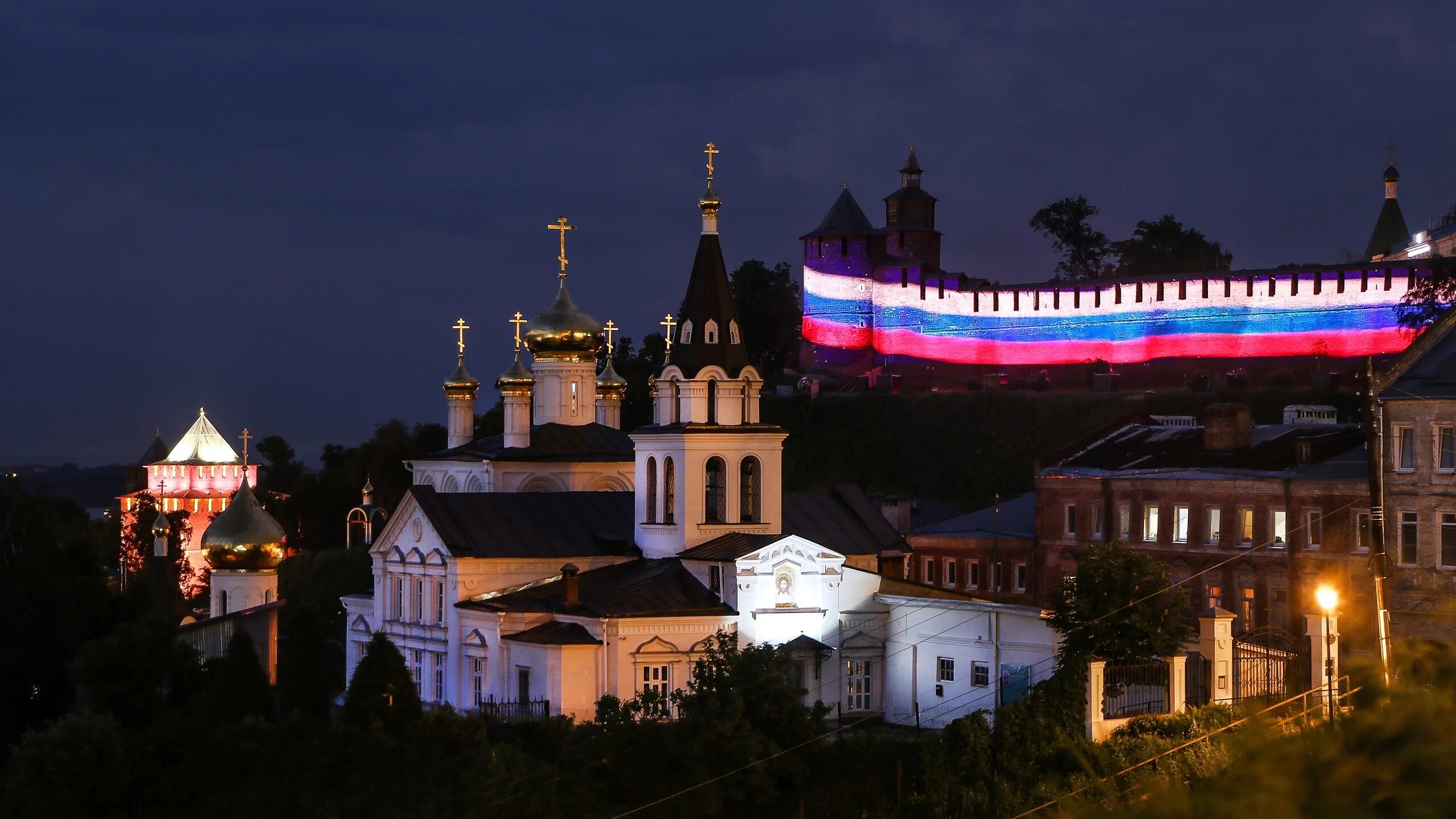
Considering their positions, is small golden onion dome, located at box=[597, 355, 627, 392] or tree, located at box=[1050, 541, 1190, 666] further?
small golden onion dome, located at box=[597, 355, 627, 392]

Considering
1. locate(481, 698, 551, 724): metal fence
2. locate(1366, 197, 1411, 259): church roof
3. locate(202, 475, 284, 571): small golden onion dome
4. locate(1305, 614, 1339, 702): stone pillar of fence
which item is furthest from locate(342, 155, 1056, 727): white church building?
locate(1366, 197, 1411, 259): church roof

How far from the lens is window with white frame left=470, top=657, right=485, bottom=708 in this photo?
33688 millimetres

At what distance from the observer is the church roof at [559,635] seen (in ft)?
103

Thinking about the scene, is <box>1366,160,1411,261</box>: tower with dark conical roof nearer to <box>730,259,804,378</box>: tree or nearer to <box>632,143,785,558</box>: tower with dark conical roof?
<box>730,259,804,378</box>: tree

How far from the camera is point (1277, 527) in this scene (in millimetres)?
35938

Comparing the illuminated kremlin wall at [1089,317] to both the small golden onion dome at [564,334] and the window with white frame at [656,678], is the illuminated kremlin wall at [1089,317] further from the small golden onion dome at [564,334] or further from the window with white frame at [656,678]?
the window with white frame at [656,678]

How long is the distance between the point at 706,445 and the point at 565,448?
28.8ft

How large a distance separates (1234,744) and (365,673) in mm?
22890

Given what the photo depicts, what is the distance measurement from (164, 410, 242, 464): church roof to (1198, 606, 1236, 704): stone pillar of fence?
76573 millimetres

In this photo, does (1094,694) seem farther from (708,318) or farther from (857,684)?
(708,318)

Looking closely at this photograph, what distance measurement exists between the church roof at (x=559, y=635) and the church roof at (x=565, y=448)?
984 cm

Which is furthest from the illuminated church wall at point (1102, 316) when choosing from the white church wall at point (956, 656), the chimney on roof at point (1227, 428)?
the white church wall at point (956, 656)

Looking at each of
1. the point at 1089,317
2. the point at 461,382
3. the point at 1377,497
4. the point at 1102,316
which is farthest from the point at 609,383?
the point at 1102,316

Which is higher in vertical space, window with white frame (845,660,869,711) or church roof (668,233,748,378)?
church roof (668,233,748,378)
